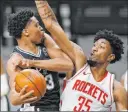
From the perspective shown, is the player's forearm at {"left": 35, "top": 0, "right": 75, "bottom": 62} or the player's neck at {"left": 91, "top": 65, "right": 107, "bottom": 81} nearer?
the player's forearm at {"left": 35, "top": 0, "right": 75, "bottom": 62}

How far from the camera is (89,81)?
5824mm

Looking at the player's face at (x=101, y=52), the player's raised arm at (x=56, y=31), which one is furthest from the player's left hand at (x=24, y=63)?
the player's face at (x=101, y=52)

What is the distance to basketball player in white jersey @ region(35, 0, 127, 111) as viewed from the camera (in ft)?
18.7

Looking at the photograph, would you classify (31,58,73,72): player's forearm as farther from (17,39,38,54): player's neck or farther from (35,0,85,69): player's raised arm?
(17,39,38,54): player's neck

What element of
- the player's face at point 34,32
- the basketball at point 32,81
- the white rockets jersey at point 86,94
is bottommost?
the white rockets jersey at point 86,94

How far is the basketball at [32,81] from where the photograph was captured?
17.1ft

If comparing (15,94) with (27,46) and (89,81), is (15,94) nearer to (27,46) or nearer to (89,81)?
(27,46)

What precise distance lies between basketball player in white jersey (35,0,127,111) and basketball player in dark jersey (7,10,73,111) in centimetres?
10

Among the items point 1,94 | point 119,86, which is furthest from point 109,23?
point 119,86

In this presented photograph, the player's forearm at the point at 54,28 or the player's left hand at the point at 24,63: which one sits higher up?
the player's forearm at the point at 54,28

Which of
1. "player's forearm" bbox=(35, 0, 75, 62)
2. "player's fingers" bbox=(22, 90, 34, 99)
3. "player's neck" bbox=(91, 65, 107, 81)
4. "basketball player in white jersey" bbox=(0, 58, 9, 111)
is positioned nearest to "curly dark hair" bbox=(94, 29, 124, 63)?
"player's neck" bbox=(91, 65, 107, 81)

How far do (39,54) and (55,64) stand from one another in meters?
0.23

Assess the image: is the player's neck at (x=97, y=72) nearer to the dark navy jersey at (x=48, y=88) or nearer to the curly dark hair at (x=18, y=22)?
the dark navy jersey at (x=48, y=88)

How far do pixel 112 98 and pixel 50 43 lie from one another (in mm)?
741
